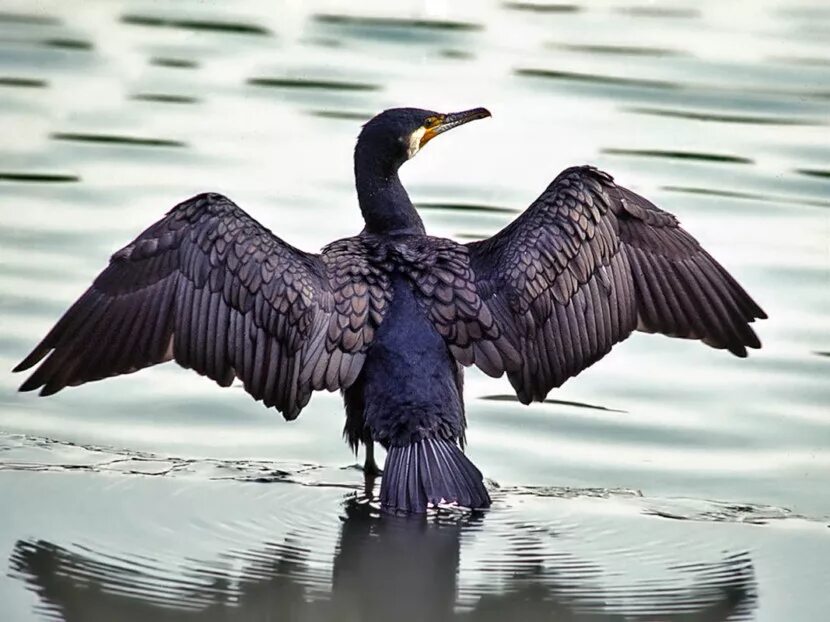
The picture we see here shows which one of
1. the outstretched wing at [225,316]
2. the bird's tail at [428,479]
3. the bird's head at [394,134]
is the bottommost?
the bird's tail at [428,479]

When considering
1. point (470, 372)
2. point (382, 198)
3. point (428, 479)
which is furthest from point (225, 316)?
point (470, 372)

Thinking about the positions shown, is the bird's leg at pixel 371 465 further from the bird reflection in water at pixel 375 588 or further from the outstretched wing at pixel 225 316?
the bird reflection in water at pixel 375 588

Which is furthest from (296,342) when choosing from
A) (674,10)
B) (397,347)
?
(674,10)

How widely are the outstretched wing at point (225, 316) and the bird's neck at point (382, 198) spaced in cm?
77

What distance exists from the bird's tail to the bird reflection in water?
0.54 feet

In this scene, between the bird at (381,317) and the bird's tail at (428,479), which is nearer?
the bird's tail at (428,479)

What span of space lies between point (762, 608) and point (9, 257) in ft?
16.8

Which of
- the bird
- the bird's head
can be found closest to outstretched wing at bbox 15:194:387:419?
the bird

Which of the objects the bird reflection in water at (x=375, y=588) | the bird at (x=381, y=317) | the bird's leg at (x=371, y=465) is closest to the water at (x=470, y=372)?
the bird reflection in water at (x=375, y=588)

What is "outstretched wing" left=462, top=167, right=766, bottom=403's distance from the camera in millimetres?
8016

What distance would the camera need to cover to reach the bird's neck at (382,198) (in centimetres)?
866

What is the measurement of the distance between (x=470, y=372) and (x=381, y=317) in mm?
1825

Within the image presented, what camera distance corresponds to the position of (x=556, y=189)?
8.11 meters

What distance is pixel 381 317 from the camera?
779 cm
